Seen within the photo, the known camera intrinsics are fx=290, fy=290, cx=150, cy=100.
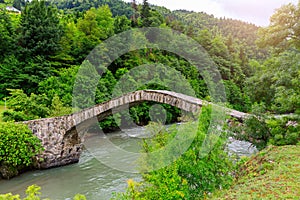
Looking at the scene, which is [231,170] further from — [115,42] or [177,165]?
[115,42]

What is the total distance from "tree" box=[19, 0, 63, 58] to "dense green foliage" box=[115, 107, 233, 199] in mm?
22212

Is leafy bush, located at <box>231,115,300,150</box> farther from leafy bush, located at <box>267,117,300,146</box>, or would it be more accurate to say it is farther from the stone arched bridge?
the stone arched bridge

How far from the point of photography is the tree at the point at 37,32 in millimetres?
26203

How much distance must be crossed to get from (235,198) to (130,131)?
60.6 ft

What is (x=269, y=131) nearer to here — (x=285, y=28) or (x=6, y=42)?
(x=285, y=28)

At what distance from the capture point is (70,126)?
47.6ft

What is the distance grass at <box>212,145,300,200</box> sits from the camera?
17.6 feet

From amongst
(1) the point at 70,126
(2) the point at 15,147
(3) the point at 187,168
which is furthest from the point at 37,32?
(3) the point at 187,168

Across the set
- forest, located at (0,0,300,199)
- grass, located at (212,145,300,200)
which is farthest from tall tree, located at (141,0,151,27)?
grass, located at (212,145,300,200)

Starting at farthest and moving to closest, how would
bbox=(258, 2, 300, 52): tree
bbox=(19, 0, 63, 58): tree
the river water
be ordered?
1. bbox=(19, 0, 63, 58): tree
2. bbox=(258, 2, 300, 52): tree
3. the river water

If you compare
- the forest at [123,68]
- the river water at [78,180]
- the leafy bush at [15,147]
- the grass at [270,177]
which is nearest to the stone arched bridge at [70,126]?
the leafy bush at [15,147]

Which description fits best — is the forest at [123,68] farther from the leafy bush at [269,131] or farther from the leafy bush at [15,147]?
the leafy bush at [15,147]

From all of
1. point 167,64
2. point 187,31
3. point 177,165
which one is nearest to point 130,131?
point 167,64

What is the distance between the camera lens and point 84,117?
14.7 meters
